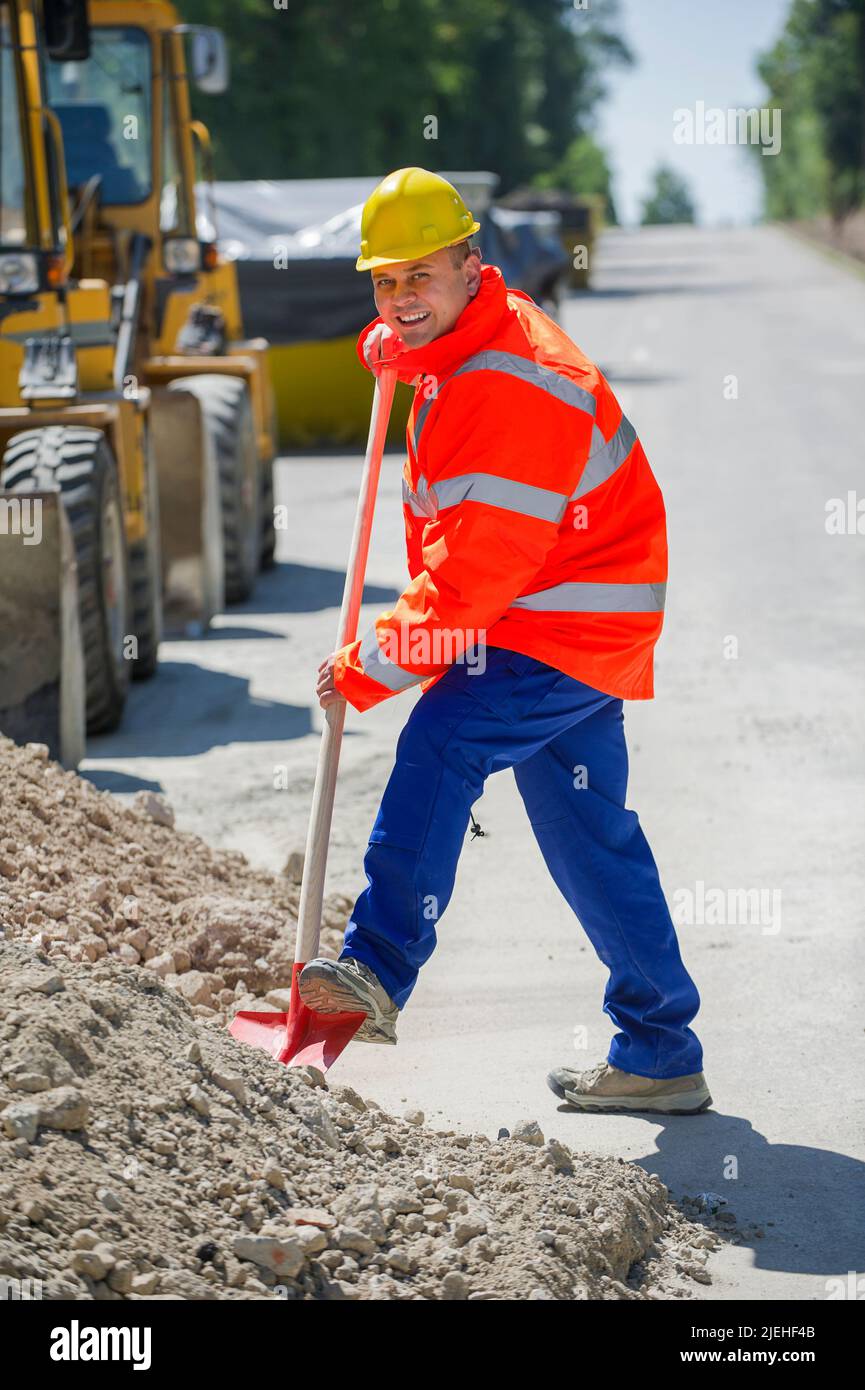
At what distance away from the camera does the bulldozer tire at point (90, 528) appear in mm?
7676

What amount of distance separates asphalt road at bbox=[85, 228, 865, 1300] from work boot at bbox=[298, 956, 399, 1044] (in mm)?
457

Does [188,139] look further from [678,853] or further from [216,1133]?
[216,1133]

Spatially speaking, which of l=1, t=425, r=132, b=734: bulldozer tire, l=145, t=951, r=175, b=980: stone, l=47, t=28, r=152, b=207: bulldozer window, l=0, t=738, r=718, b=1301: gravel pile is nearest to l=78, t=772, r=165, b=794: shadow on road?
l=1, t=425, r=132, b=734: bulldozer tire

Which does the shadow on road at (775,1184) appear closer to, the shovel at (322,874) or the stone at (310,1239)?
the shovel at (322,874)

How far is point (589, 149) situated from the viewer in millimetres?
103625

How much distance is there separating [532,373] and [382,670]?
666 mm

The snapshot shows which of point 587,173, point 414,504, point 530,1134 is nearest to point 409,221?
point 414,504

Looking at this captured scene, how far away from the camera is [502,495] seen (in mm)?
3811

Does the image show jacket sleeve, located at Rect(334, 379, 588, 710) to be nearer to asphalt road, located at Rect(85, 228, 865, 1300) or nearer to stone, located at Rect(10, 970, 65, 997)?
stone, located at Rect(10, 970, 65, 997)

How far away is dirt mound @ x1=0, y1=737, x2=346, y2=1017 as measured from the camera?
488 cm

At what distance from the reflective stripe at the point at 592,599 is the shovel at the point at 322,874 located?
0.45m

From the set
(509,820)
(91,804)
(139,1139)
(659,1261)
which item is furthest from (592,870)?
(509,820)

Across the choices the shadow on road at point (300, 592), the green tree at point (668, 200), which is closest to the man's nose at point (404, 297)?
the shadow on road at point (300, 592)

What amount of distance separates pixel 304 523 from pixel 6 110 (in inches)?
224
